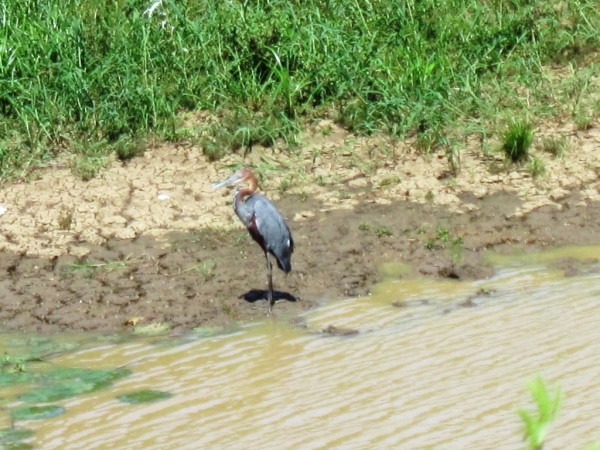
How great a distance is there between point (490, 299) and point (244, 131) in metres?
2.54

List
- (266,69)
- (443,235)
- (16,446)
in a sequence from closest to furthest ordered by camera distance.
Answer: (16,446) < (443,235) < (266,69)

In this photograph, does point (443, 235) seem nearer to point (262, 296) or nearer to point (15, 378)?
point (262, 296)

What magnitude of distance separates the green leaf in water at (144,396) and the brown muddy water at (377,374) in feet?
0.14

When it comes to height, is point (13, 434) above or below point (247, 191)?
below

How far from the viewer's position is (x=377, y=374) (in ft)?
15.7

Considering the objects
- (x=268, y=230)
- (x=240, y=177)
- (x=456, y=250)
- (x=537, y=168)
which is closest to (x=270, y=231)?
(x=268, y=230)

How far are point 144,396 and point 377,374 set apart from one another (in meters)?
1.00

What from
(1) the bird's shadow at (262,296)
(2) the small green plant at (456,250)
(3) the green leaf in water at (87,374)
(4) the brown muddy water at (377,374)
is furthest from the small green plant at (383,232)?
(3) the green leaf in water at (87,374)

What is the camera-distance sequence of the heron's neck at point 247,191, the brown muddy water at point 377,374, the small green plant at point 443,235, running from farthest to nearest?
the small green plant at point 443,235 < the heron's neck at point 247,191 < the brown muddy water at point 377,374

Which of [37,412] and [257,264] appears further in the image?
[257,264]

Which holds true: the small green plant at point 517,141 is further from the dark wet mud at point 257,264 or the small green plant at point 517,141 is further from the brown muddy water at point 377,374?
the brown muddy water at point 377,374

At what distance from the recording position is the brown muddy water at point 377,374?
4.20 meters

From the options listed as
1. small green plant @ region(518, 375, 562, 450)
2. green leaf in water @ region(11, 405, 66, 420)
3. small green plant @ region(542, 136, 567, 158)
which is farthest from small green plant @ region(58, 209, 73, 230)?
small green plant @ region(518, 375, 562, 450)

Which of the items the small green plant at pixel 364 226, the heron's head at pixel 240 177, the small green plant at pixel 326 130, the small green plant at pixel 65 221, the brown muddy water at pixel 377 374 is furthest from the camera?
the small green plant at pixel 326 130
